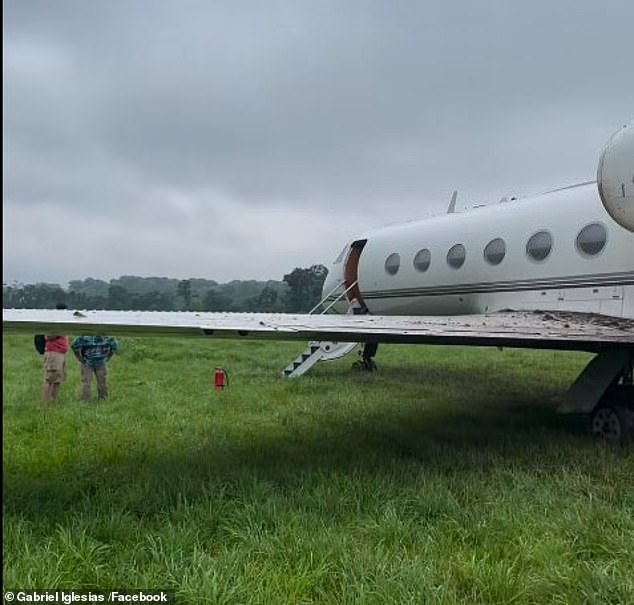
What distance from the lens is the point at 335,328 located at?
16.3ft

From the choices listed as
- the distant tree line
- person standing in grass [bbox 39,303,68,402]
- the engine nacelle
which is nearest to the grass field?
person standing in grass [bbox 39,303,68,402]

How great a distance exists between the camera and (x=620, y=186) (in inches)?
241

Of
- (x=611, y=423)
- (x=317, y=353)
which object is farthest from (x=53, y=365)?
(x=611, y=423)

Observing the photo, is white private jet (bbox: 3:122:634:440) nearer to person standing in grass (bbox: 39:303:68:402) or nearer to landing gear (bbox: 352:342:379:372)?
landing gear (bbox: 352:342:379:372)

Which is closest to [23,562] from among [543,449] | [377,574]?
[377,574]

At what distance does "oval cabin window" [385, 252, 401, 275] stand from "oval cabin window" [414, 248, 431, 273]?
51 centimetres

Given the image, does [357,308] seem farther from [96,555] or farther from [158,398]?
[96,555]

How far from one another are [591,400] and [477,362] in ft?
32.0

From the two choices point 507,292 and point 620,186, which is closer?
point 620,186

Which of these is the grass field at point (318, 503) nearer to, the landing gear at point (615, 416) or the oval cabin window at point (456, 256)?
the landing gear at point (615, 416)

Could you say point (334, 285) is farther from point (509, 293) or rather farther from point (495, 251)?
point (509, 293)

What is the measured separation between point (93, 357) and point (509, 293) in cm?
598

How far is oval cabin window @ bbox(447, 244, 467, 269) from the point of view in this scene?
31.5 feet

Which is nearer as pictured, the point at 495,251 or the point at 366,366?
the point at 495,251
